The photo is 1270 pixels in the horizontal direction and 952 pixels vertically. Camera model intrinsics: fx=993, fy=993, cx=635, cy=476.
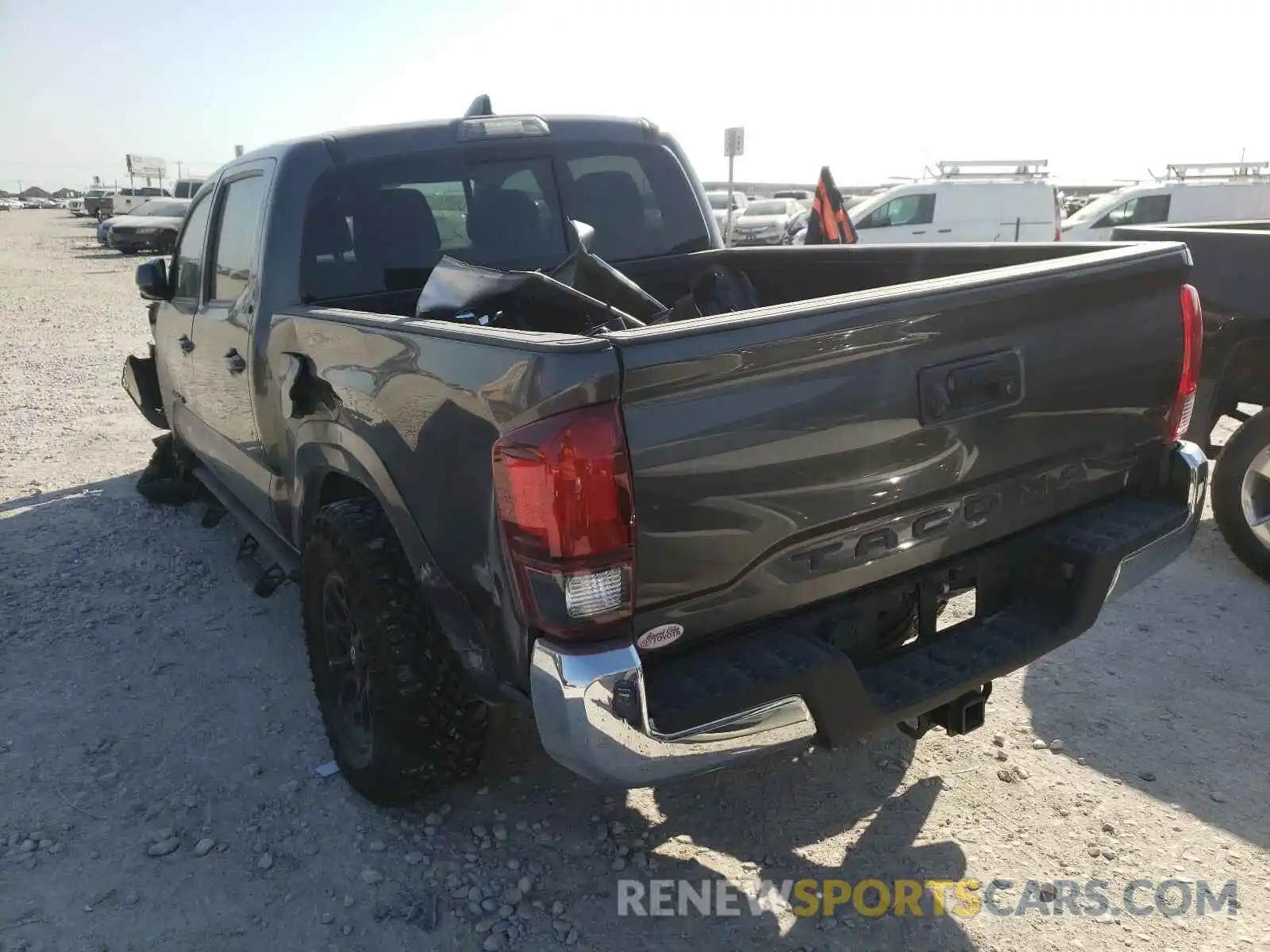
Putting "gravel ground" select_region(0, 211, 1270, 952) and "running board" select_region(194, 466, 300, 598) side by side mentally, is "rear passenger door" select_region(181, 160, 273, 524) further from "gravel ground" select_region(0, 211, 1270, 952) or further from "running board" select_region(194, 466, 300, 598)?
"gravel ground" select_region(0, 211, 1270, 952)

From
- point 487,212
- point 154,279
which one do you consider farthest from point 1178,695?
point 154,279

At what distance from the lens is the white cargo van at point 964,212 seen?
1684 cm

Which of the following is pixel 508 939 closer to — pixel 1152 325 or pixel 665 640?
pixel 665 640

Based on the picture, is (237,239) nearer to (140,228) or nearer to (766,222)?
(766,222)

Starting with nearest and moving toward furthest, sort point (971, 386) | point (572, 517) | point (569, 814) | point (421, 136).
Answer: point (572, 517), point (971, 386), point (569, 814), point (421, 136)

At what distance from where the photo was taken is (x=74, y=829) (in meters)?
2.96

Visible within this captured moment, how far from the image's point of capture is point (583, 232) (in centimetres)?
388

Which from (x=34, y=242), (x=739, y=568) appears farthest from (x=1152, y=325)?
(x=34, y=242)

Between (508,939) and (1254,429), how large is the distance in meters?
3.92

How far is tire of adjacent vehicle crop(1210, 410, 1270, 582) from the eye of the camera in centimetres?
442

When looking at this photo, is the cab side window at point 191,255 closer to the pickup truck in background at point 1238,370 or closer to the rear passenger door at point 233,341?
the rear passenger door at point 233,341

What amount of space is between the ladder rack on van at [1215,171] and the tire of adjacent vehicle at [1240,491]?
16.0 metres

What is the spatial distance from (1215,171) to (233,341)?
19.8 metres

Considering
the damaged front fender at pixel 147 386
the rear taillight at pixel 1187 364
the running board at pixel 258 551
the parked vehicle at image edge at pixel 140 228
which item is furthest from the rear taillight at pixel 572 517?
the parked vehicle at image edge at pixel 140 228
